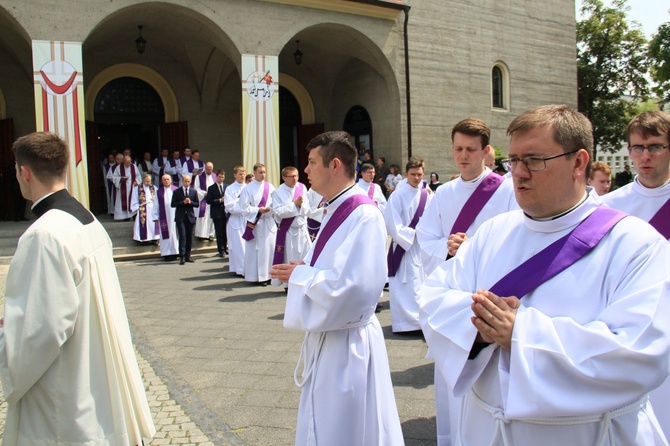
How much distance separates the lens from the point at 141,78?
1905cm

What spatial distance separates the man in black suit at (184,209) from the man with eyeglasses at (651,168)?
34.6 ft

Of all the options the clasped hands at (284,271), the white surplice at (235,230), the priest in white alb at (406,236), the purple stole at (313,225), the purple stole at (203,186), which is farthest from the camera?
the purple stole at (203,186)

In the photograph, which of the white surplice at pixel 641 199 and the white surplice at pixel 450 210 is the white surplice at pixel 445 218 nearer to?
the white surplice at pixel 450 210

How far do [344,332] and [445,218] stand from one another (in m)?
1.70

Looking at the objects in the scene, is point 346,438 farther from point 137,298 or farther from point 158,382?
point 137,298

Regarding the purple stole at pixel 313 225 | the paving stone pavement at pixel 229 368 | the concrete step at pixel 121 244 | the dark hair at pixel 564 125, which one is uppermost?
the dark hair at pixel 564 125

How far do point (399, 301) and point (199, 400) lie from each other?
9.37ft

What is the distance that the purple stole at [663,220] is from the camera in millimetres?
3432

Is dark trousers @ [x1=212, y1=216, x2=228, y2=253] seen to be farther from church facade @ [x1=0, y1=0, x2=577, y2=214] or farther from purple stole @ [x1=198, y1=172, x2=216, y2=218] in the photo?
church facade @ [x1=0, y1=0, x2=577, y2=214]

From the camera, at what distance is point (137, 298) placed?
9023 mm

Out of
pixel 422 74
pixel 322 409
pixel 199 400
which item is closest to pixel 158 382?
pixel 199 400

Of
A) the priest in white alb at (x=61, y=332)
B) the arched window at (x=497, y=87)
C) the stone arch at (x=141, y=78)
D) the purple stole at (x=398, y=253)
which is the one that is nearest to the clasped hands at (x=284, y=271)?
the priest in white alb at (x=61, y=332)

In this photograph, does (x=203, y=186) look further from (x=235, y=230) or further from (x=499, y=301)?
(x=499, y=301)

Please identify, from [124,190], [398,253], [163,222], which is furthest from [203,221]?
[398,253]
